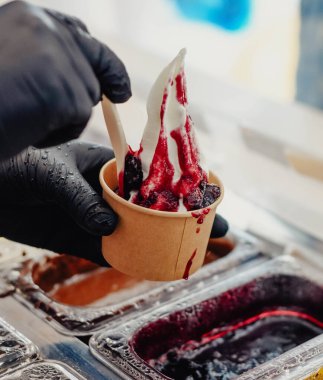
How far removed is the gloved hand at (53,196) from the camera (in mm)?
1572

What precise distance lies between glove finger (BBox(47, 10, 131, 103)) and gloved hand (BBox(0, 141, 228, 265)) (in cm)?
27

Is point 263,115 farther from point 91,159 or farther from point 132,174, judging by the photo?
point 132,174

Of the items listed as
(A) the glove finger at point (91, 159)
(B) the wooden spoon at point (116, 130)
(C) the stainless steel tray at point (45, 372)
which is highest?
(B) the wooden spoon at point (116, 130)

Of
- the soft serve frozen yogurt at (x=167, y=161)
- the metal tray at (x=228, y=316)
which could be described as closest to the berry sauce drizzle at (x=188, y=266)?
the soft serve frozen yogurt at (x=167, y=161)

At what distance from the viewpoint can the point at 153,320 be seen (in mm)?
1687

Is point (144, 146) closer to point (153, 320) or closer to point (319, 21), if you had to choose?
point (153, 320)

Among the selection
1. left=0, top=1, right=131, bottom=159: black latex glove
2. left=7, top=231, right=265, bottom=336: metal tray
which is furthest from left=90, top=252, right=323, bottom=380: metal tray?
left=0, top=1, right=131, bottom=159: black latex glove

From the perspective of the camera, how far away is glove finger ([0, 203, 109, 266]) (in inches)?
68.0

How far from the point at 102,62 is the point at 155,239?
39cm

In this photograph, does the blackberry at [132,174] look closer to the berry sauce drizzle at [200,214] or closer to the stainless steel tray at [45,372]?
Answer: the berry sauce drizzle at [200,214]

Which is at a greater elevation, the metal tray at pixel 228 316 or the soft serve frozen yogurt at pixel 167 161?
the soft serve frozen yogurt at pixel 167 161

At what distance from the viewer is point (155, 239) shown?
1388 mm

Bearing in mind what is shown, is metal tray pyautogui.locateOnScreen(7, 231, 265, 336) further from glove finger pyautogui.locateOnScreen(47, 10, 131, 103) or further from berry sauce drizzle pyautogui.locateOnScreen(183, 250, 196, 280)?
glove finger pyautogui.locateOnScreen(47, 10, 131, 103)

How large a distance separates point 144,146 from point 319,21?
2486 millimetres
